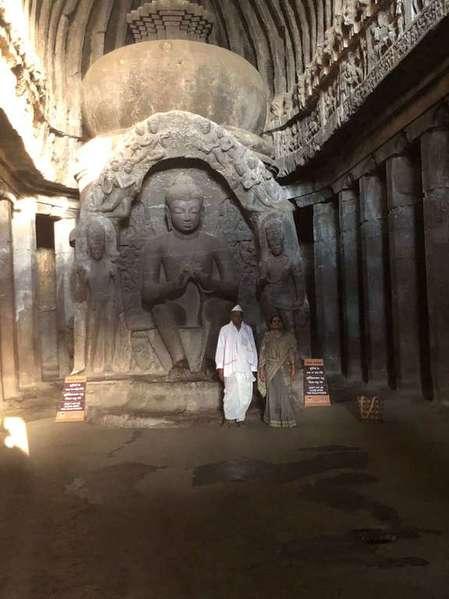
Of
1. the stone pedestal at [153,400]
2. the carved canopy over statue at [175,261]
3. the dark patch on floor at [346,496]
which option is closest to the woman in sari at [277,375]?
the stone pedestal at [153,400]

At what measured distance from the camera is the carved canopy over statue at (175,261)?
9625 mm

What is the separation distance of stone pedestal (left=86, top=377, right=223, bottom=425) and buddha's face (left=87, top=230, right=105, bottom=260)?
2.12 meters

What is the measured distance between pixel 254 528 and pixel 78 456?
313 cm

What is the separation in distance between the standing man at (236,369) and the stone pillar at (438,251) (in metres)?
3.03

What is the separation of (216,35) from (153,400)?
1159 centimetres

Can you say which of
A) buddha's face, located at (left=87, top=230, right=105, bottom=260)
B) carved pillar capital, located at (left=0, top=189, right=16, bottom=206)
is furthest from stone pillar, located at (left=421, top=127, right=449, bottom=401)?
carved pillar capital, located at (left=0, top=189, right=16, bottom=206)

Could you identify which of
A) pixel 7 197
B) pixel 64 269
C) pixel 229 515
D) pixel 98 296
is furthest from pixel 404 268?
pixel 64 269

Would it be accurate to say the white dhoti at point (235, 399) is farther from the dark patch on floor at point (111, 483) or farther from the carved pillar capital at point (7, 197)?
the carved pillar capital at point (7, 197)

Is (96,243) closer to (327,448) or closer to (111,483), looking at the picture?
(111,483)

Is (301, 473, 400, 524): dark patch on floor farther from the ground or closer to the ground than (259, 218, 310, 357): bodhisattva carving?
closer to the ground

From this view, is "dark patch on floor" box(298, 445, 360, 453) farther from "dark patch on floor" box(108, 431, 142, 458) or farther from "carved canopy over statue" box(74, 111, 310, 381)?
"carved canopy over statue" box(74, 111, 310, 381)

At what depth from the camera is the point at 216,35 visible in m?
16.3

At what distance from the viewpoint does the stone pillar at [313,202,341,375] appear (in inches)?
564

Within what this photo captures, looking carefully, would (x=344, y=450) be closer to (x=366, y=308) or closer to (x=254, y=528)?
(x=254, y=528)
